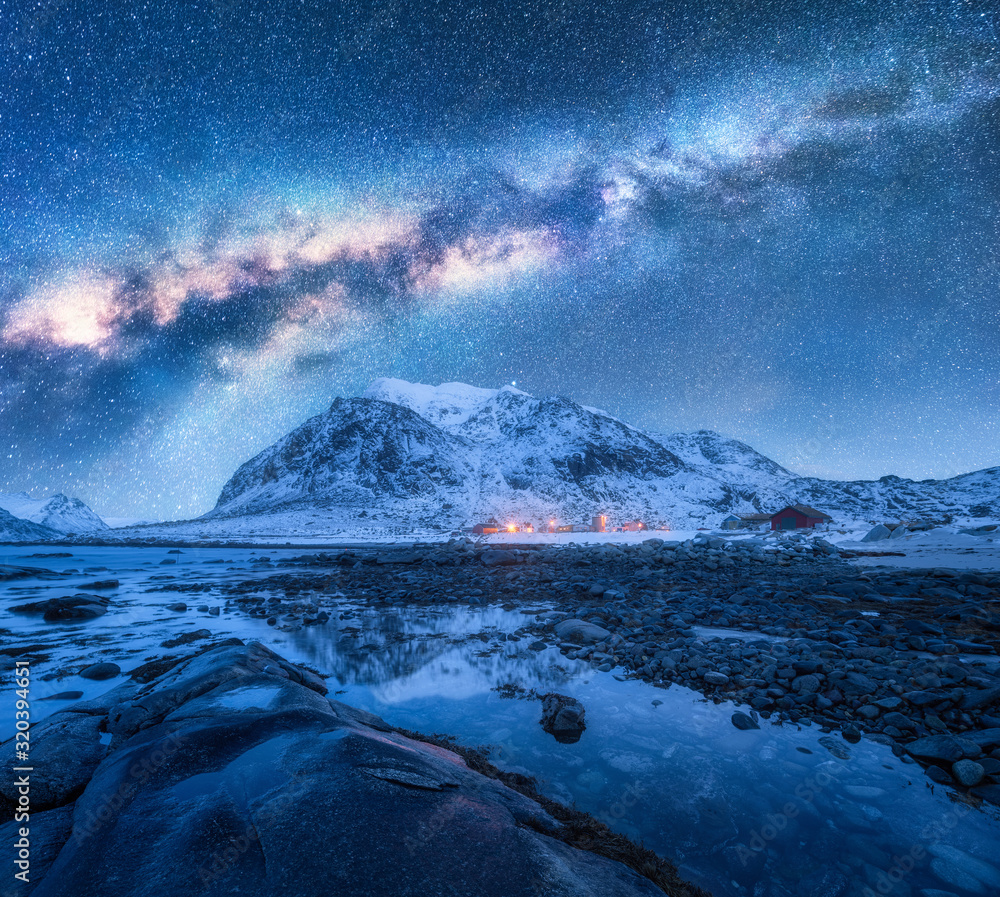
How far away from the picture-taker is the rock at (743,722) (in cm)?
698

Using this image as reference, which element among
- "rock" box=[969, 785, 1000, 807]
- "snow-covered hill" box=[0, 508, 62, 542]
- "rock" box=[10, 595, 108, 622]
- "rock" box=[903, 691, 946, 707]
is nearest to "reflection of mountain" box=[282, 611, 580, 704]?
"rock" box=[903, 691, 946, 707]

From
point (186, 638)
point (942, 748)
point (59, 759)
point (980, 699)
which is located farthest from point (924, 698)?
point (186, 638)

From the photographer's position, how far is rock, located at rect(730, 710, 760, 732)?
22.9ft

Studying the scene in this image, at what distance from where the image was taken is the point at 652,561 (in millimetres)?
27422

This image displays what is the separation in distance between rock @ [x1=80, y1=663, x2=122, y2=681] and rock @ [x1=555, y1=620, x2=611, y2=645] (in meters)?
10.7

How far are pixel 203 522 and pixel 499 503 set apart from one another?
111 meters

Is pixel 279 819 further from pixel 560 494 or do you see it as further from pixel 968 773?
pixel 560 494

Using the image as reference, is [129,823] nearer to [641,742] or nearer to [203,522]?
[641,742]

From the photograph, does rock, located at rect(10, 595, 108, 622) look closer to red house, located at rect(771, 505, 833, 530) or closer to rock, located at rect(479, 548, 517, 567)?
rock, located at rect(479, 548, 517, 567)

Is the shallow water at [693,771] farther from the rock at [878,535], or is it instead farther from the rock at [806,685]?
the rock at [878,535]

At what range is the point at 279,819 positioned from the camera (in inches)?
132

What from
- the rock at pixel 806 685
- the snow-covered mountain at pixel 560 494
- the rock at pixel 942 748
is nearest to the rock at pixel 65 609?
the rock at pixel 806 685

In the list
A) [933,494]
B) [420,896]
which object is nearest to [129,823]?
[420,896]

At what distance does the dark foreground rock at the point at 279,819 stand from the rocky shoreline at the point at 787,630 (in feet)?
16.4
